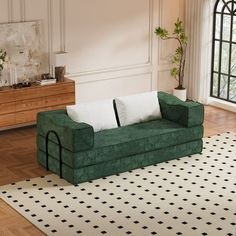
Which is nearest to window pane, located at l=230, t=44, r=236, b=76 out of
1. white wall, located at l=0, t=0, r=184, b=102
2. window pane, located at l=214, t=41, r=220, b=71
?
window pane, located at l=214, t=41, r=220, b=71

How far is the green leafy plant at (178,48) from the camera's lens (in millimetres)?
10938

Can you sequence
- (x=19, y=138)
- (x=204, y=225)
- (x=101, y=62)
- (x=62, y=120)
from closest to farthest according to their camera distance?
(x=204, y=225)
(x=62, y=120)
(x=19, y=138)
(x=101, y=62)

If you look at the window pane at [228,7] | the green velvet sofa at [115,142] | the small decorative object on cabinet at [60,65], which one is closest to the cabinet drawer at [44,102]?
the small decorative object on cabinet at [60,65]

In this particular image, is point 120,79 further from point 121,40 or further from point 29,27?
point 29,27

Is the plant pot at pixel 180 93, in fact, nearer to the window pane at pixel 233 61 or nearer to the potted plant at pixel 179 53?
the potted plant at pixel 179 53

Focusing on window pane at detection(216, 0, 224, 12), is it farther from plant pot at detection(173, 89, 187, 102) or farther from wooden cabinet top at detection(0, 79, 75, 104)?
wooden cabinet top at detection(0, 79, 75, 104)

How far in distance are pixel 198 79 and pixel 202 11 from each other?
1204 millimetres

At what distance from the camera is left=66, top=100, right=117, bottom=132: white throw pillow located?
815 cm

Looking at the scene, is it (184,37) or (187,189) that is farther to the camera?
(184,37)

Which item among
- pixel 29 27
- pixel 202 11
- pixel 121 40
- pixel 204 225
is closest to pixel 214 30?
pixel 202 11

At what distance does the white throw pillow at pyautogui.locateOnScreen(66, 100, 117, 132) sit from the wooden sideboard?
1.54m

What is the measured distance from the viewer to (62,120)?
7.93 m

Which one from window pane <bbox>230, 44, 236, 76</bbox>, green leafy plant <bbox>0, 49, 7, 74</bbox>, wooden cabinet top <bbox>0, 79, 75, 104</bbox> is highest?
green leafy plant <bbox>0, 49, 7, 74</bbox>

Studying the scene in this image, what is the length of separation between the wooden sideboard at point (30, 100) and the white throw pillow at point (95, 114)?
60.6 inches
